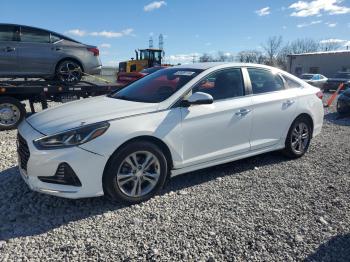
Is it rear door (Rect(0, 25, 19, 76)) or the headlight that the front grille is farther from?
rear door (Rect(0, 25, 19, 76))

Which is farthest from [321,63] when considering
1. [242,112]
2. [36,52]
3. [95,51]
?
[242,112]

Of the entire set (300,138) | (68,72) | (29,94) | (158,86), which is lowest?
(300,138)

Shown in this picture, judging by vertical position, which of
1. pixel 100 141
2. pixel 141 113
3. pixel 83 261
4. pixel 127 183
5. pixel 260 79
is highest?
pixel 260 79

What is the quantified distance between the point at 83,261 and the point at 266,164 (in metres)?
3.37

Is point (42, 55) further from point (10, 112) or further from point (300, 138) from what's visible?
point (300, 138)

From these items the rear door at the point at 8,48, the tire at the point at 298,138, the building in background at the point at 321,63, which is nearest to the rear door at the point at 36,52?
the rear door at the point at 8,48

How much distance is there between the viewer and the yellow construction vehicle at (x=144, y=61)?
21.9 metres

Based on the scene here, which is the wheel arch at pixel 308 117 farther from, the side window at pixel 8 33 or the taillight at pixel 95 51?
the side window at pixel 8 33

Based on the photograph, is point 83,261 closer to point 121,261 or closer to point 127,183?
point 121,261

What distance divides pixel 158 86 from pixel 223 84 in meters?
0.88

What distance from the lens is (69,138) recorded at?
342 cm

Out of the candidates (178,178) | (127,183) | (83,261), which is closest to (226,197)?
(178,178)

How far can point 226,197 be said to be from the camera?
4.04m

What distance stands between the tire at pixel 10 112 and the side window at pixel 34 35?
5.12ft
